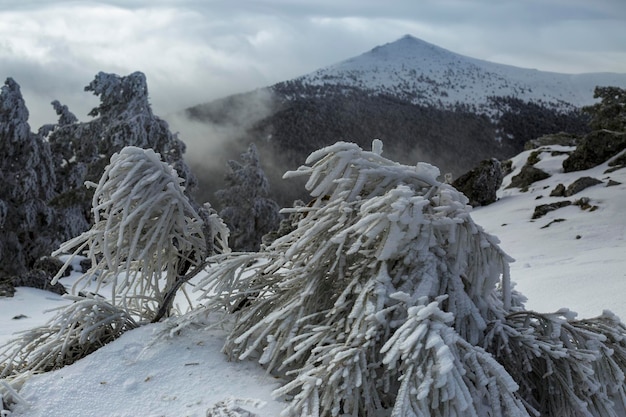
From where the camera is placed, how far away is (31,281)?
12141 mm

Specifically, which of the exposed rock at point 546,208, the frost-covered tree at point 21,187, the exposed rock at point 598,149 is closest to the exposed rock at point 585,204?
the exposed rock at point 546,208

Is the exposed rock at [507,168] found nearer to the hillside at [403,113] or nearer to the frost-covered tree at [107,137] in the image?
the hillside at [403,113]

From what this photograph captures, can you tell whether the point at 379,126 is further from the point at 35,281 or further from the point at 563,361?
the point at 563,361

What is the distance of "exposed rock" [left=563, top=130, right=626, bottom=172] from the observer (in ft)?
70.5

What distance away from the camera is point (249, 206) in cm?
2559

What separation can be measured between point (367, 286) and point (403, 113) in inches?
3294

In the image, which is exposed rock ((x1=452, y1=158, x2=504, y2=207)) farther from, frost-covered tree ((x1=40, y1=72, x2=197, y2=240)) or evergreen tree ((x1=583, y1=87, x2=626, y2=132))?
frost-covered tree ((x1=40, y1=72, x2=197, y2=240))

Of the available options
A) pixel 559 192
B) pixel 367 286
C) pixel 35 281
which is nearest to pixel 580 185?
pixel 559 192

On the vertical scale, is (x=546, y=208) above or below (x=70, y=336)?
below

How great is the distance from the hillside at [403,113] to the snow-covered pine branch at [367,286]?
3963cm

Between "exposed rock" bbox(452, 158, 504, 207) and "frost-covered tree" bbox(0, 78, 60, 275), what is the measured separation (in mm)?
14484

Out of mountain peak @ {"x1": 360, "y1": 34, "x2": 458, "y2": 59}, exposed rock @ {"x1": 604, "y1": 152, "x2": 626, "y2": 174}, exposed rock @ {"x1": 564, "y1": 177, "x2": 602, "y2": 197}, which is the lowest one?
exposed rock @ {"x1": 564, "y1": 177, "x2": 602, "y2": 197}

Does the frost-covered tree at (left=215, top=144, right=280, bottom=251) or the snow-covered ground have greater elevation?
the snow-covered ground

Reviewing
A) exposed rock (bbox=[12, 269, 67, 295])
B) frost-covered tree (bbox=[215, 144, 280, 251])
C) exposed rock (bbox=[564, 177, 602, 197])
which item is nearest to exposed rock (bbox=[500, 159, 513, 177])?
exposed rock (bbox=[564, 177, 602, 197])
